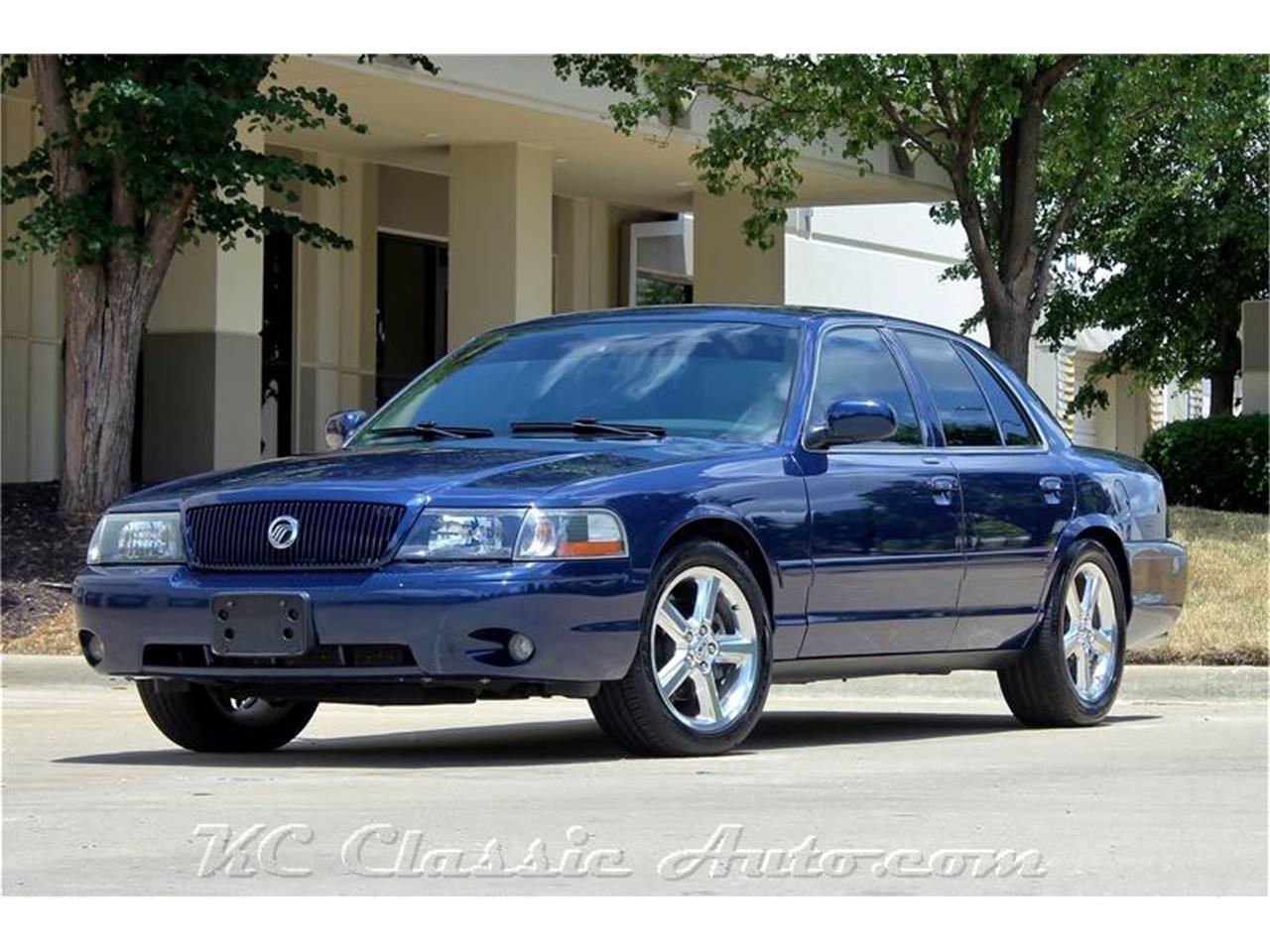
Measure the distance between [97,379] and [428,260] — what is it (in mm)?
13672

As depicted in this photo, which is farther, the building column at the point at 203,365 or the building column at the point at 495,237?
Result: the building column at the point at 495,237

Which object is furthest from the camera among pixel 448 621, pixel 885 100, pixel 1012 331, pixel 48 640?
pixel 1012 331

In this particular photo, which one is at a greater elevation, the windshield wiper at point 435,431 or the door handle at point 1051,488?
the windshield wiper at point 435,431

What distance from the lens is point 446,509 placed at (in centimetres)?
866

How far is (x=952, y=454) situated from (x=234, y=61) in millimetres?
10126

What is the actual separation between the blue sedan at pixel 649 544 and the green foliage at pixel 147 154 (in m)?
8.69

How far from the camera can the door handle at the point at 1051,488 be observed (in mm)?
10891

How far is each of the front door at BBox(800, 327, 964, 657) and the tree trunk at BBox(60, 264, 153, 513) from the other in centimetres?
997

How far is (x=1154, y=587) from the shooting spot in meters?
11.6

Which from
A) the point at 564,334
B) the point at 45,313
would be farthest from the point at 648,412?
the point at 45,313

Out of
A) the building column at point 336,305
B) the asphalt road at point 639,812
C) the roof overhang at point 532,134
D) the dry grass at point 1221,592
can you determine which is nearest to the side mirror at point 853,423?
the asphalt road at point 639,812

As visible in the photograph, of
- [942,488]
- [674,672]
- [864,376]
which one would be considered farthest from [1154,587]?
[674,672]

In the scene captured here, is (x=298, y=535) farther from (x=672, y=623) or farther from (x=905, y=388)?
(x=905, y=388)

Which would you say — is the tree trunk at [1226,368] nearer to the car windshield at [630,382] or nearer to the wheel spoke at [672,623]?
the car windshield at [630,382]
